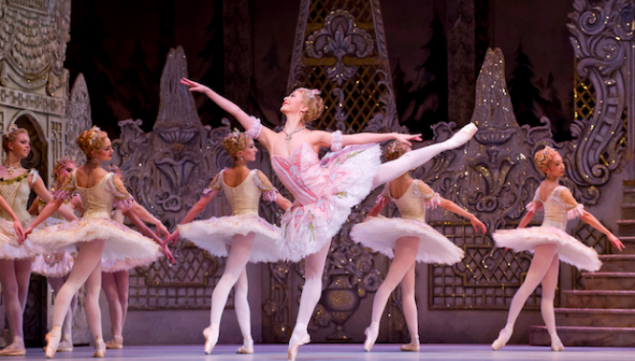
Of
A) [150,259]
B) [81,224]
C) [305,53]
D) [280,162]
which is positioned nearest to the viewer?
[280,162]

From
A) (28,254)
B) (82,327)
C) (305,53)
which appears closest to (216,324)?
(28,254)

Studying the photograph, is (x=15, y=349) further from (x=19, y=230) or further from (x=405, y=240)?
(x=405, y=240)

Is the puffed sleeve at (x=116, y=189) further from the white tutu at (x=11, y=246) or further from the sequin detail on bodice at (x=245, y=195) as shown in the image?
the white tutu at (x=11, y=246)

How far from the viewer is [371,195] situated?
861 centimetres

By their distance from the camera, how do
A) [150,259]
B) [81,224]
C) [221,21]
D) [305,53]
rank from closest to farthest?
1. [81,224]
2. [150,259]
3. [305,53]
4. [221,21]

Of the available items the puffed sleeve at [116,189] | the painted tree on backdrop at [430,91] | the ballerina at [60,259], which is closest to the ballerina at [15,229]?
Answer: the ballerina at [60,259]

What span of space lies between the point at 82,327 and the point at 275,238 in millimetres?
3070

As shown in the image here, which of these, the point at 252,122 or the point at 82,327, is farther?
the point at 82,327

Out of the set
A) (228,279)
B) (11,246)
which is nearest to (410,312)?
(228,279)

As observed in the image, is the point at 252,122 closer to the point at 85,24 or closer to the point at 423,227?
the point at 423,227

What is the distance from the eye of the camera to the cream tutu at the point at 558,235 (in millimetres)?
6500

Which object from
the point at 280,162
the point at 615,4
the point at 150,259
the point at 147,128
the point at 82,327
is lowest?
the point at 82,327

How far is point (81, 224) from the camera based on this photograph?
18.7 feet

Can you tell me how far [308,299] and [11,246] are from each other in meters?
2.68
